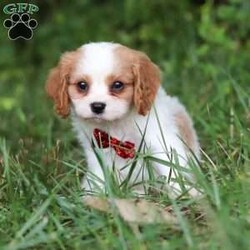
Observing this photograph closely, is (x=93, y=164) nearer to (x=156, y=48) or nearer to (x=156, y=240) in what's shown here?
(x=156, y=240)

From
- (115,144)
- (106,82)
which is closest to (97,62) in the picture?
(106,82)

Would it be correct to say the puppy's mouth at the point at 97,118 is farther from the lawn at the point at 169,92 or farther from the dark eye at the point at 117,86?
the lawn at the point at 169,92

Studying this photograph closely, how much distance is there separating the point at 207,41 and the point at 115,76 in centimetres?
382

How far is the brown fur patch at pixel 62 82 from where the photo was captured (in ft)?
19.8

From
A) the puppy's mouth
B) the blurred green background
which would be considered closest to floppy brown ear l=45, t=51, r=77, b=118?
the puppy's mouth

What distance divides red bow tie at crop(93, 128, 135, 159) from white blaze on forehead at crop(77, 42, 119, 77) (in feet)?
1.39

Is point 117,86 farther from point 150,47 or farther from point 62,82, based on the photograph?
point 150,47

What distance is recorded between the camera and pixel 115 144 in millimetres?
5992

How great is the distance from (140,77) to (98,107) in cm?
34

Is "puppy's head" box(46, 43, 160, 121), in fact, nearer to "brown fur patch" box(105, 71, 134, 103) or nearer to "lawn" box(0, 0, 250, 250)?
"brown fur patch" box(105, 71, 134, 103)

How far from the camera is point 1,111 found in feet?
30.6

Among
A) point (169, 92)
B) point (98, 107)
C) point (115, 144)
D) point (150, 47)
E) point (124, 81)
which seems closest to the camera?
point (98, 107)

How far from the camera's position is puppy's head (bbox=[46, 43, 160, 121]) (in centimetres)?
578

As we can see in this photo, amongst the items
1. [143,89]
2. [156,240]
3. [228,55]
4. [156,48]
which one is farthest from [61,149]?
[156,48]
